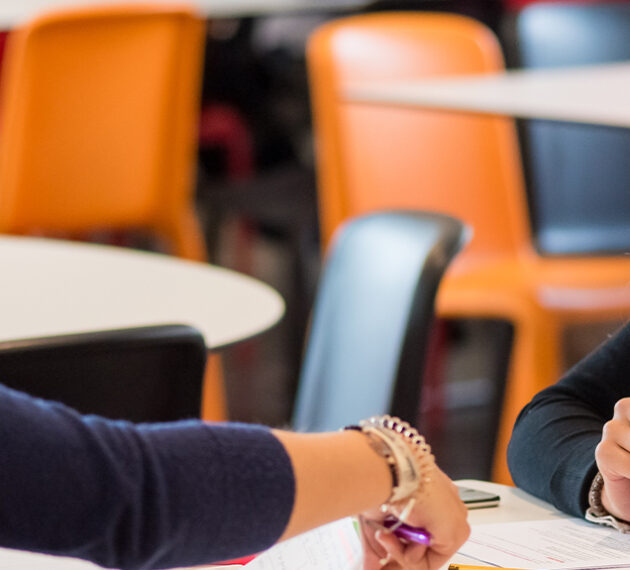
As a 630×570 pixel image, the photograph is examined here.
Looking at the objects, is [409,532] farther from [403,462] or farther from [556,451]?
[556,451]

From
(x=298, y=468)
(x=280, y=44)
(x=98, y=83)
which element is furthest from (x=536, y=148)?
(x=298, y=468)

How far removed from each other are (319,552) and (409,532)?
0.51 feet

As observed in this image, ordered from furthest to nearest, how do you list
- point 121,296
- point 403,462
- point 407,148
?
point 407,148 < point 121,296 < point 403,462

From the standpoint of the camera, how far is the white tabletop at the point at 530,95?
4.66 feet

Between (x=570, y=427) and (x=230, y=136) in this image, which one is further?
(x=230, y=136)

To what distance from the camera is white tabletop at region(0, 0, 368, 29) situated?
420 cm

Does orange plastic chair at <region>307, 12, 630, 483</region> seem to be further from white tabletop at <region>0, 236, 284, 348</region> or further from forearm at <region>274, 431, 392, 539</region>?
forearm at <region>274, 431, 392, 539</region>

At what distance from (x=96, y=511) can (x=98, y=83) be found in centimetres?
244

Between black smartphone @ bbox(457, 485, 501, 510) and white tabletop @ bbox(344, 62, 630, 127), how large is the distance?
1.31ft

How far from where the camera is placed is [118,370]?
1.22 meters

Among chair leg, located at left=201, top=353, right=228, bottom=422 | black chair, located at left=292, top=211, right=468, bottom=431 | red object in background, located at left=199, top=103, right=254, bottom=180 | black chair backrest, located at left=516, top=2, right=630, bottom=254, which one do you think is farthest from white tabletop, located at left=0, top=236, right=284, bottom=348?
red object in background, located at left=199, top=103, right=254, bottom=180

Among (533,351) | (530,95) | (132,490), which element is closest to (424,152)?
(533,351)

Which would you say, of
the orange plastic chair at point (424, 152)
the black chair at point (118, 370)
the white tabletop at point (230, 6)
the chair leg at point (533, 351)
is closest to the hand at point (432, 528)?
the black chair at point (118, 370)

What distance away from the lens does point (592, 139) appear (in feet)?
9.68
